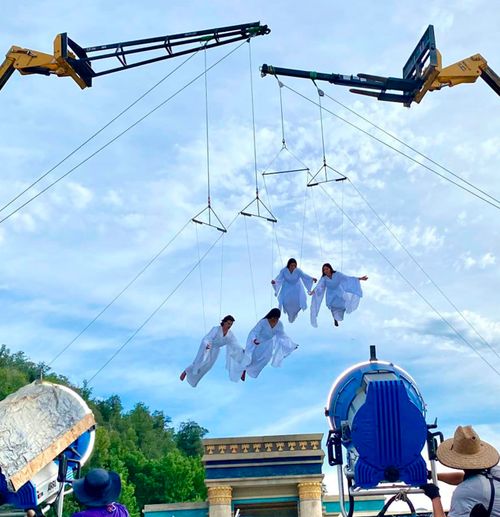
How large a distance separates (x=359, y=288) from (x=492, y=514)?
9.70 metres

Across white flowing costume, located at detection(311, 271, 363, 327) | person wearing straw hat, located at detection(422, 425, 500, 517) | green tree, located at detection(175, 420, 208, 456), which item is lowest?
person wearing straw hat, located at detection(422, 425, 500, 517)

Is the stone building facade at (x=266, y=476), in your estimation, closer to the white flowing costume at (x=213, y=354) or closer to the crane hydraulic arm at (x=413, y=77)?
the white flowing costume at (x=213, y=354)

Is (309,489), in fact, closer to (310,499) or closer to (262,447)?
(310,499)

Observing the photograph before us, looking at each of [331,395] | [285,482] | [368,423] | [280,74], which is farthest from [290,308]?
[368,423]

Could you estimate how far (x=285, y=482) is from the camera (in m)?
17.4

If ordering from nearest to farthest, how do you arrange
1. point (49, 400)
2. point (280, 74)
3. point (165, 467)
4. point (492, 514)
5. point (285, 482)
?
point (492, 514) < point (49, 400) < point (280, 74) < point (285, 482) < point (165, 467)

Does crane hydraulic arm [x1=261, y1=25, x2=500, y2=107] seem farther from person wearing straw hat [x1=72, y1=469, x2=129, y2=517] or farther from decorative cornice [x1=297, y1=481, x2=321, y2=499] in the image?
decorative cornice [x1=297, y1=481, x2=321, y2=499]

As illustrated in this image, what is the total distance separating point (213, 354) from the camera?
13023 mm

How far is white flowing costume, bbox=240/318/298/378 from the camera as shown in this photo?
1298 centimetres

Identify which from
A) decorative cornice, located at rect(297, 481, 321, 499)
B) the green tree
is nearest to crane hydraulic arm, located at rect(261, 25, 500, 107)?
decorative cornice, located at rect(297, 481, 321, 499)

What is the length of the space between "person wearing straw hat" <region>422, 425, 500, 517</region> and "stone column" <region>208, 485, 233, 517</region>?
539 inches

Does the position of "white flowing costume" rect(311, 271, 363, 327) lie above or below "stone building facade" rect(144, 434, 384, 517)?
above

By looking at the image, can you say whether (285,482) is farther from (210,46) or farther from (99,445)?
(99,445)

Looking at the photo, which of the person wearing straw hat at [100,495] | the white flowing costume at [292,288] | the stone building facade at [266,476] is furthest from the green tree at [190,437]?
the person wearing straw hat at [100,495]
